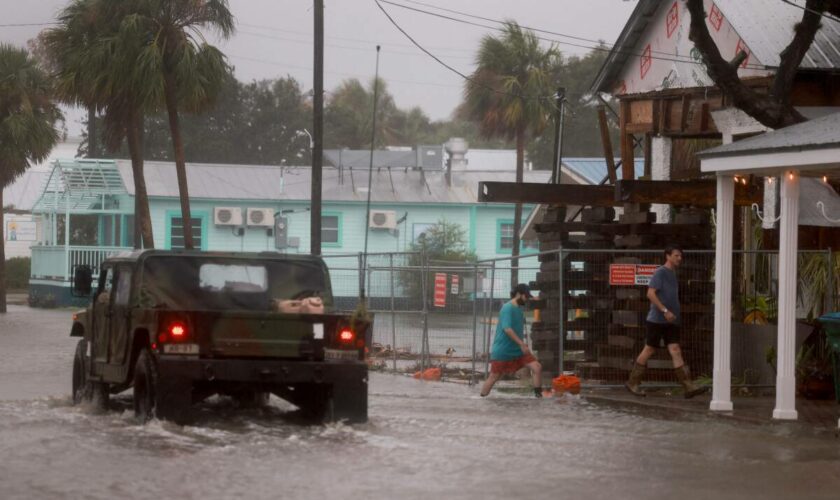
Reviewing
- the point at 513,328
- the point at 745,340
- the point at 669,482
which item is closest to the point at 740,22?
the point at 745,340

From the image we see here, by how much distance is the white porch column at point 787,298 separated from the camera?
1574cm

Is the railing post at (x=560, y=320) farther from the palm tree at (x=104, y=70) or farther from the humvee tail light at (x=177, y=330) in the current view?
the palm tree at (x=104, y=70)

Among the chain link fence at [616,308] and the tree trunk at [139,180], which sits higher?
the tree trunk at [139,180]

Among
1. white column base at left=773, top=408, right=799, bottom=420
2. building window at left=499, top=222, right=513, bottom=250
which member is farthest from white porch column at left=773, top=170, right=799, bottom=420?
building window at left=499, top=222, right=513, bottom=250

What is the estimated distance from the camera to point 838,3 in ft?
66.8

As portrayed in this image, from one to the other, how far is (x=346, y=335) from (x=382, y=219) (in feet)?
126

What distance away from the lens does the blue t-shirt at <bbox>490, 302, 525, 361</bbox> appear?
733 inches

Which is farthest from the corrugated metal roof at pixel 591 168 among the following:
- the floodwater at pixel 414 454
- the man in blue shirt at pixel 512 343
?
the floodwater at pixel 414 454

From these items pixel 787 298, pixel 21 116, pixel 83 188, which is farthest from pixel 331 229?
pixel 787 298

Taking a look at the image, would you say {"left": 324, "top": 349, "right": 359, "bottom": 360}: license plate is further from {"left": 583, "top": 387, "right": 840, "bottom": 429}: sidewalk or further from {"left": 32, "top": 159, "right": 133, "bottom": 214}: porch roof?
{"left": 32, "top": 159, "right": 133, "bottom": 214}: porch roof

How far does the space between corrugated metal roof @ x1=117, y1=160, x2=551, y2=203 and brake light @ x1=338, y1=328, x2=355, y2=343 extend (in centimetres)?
3771

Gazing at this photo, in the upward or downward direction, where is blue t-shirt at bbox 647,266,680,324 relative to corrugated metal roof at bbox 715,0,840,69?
downward

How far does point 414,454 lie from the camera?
1267cm

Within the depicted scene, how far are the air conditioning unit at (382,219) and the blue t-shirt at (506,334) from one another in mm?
33877
